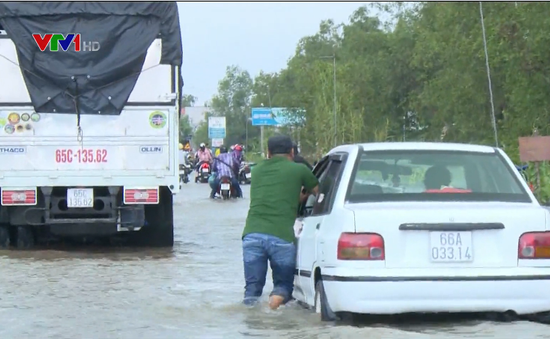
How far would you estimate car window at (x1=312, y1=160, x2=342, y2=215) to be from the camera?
29.5 feet

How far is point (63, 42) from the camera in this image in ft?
53.8

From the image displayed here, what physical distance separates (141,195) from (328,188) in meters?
7.24

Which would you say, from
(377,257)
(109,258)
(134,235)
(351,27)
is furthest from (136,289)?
(351,27)

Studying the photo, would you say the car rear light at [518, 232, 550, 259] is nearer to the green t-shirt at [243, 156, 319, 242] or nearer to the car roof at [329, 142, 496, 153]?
the car roof at [329, 142, 496, 153]

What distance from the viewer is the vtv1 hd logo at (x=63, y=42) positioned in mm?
16297

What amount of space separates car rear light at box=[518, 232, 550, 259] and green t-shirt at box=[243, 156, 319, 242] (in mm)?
2147

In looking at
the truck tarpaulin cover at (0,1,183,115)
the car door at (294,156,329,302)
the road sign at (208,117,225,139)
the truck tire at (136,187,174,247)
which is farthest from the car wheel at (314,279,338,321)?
the road sign at (208,117,225,139)

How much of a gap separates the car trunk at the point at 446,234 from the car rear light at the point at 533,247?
1.5 inches

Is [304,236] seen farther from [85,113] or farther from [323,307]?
[85,113]

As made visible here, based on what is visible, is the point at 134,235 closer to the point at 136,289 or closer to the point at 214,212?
the point at 136,289

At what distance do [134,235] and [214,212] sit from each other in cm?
879

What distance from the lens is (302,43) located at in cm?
11081

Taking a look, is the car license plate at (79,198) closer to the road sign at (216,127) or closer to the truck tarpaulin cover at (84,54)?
the truck tarpaulin cover at (84,54)

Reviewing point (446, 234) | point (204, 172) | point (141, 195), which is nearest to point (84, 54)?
point (141, 195)
